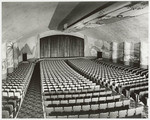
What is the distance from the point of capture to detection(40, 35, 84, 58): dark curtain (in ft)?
83.3

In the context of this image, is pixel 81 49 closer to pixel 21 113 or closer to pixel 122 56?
pixel 122 56

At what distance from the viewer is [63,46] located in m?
26.1

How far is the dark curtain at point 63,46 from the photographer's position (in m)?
25.4

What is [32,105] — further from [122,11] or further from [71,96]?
[122,11]

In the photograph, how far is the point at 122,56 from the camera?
67.4ft

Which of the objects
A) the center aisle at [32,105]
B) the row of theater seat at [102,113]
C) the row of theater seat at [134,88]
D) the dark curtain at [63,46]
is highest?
the dark curtain at [63,46]

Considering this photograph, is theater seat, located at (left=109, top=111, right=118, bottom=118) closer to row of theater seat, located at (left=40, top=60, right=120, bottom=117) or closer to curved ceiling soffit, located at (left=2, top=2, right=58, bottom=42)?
row of theater seat, located at (left=40, top=60, right=120, bottom=117)

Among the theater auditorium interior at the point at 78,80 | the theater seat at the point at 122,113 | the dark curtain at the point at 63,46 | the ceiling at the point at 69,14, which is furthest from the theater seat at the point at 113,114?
the dark curtain at the point at 63,46

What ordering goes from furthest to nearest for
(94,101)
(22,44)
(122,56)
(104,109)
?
(22,44), (122,56), (94,101), (104,109)

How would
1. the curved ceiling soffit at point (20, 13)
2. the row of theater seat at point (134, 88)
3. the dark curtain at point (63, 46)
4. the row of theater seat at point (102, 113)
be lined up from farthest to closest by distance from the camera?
the dark curtain at point (63, 46) → the row of theater seat at point (134, 88) → the curved ceiling soffit at point (20, 13) → the row of theater seat at point (102, 113)

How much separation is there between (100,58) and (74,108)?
19.0m

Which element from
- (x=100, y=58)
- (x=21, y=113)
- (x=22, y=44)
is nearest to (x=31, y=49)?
(x=22, y=44)

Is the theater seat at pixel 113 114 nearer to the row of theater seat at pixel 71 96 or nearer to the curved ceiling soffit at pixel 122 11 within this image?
the row of theater seat at pixel 71 96

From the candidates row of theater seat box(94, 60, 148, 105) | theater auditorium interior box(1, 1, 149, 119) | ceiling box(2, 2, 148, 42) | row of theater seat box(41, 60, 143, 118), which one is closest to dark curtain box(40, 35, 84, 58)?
theater auditorium interior box(1, 1, 149, 119)
